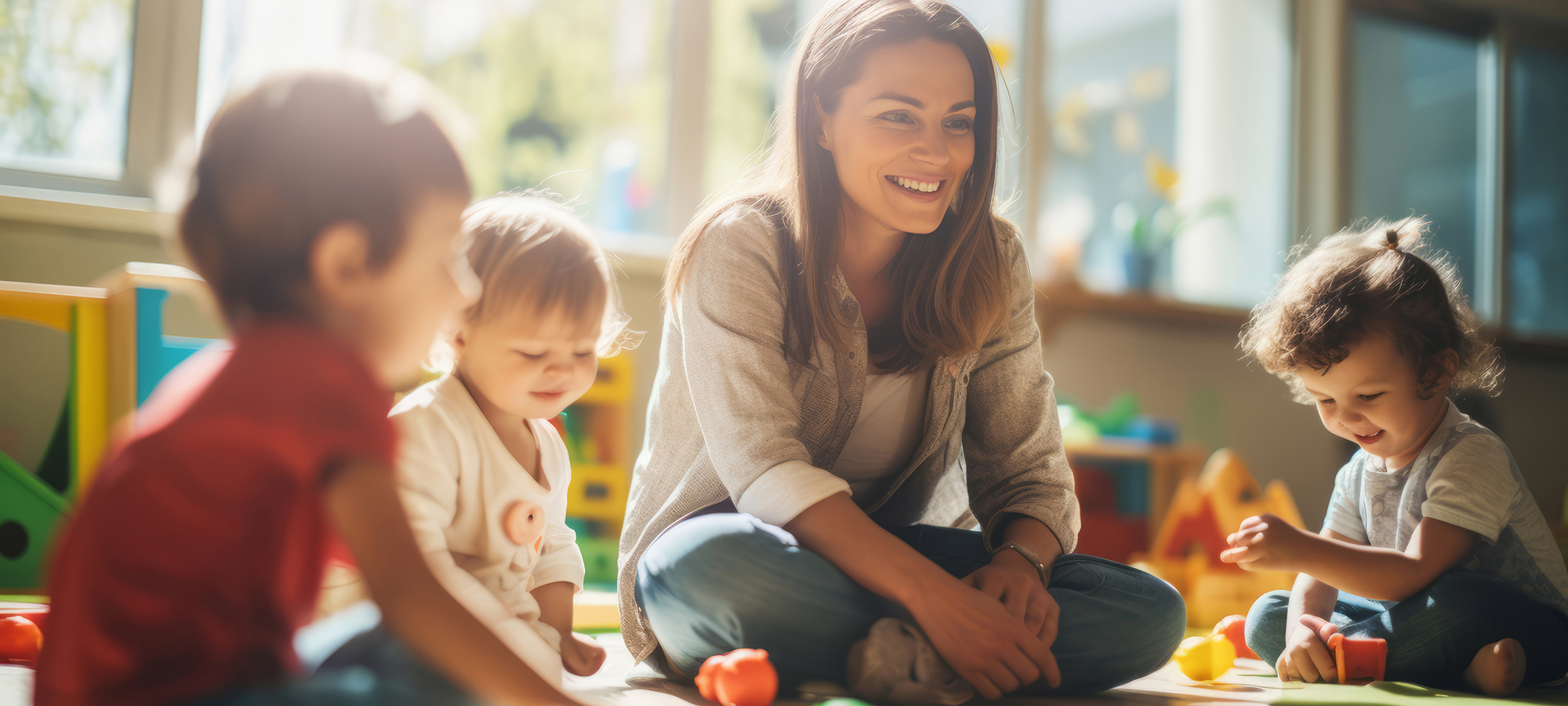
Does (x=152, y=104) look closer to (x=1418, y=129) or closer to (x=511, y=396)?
(x=511, y=396)

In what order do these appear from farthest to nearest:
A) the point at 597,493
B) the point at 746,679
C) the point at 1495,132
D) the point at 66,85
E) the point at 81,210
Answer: the point at 1495,132 → the point at 597,493 → the point at 66,85 → the point at 81,210 → the point at 746,679

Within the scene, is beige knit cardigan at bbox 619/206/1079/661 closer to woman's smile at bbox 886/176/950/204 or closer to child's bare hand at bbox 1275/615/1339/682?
woman's smile at bbox 886/176/950/204

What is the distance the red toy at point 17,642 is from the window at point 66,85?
1.26 metres

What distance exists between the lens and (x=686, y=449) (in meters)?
1.04

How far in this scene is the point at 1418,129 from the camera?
10.8ft

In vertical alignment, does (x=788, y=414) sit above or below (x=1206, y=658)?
above

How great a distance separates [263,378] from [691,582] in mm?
457

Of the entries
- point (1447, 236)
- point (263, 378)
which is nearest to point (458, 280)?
point (263, 378)

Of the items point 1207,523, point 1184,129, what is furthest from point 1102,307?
point 1184,129

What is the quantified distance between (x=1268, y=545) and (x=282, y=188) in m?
0.90

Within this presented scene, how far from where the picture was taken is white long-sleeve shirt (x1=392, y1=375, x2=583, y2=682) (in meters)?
0.80

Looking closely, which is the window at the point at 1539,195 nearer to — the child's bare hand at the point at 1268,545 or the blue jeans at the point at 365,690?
the child's bare hand at the point at 1268,545

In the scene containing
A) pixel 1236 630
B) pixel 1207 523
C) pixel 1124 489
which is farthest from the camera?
pixel 1124 489

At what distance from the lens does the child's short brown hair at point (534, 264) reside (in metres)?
0.87
